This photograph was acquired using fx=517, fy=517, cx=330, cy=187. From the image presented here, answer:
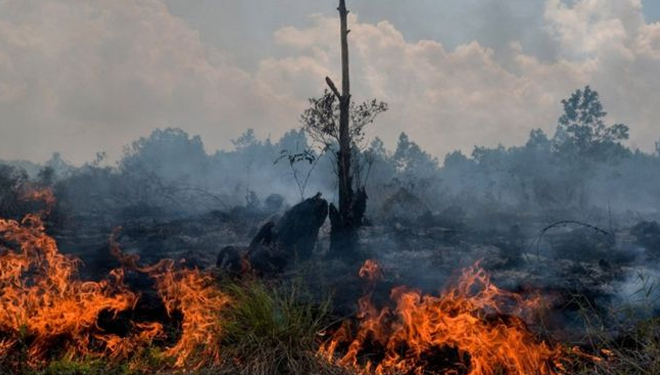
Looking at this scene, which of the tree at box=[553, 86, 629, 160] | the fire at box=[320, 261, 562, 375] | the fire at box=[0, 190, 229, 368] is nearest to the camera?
the fire at box=[320, 261, 562, 375]

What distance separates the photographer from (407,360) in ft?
20.1

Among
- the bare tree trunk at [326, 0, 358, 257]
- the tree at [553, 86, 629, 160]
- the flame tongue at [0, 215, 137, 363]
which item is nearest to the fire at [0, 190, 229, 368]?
the flame tongue at [0, 215, 137, 363]

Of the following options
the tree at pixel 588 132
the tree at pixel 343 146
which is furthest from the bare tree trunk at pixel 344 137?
the tree at pixel 588 132

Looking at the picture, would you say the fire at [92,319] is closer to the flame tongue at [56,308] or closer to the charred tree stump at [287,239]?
the flame tongue at [56,308]

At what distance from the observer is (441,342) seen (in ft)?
19.9

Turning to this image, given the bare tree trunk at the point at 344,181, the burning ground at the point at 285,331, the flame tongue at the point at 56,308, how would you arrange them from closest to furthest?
the burning ground at the point at 285,331 < the flame tongue at the point at 56,308 < the bare tree trunk at the point at 344,181

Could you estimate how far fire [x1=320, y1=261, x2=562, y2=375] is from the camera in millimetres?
5648

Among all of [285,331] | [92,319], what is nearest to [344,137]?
[92,319]

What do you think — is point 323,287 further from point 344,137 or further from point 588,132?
point 588,132

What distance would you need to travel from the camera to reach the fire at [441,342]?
5648 millimetres

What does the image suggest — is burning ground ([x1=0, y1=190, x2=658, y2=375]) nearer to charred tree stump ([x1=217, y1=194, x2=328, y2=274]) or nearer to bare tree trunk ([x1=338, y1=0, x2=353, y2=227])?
charred tree stump ([x1=217, y1=194, x2=328, y2=274])

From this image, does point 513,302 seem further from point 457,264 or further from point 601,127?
point 601,127

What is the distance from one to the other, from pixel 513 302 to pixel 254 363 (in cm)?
476

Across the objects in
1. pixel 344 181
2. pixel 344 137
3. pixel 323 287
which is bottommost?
pixel 323 287
